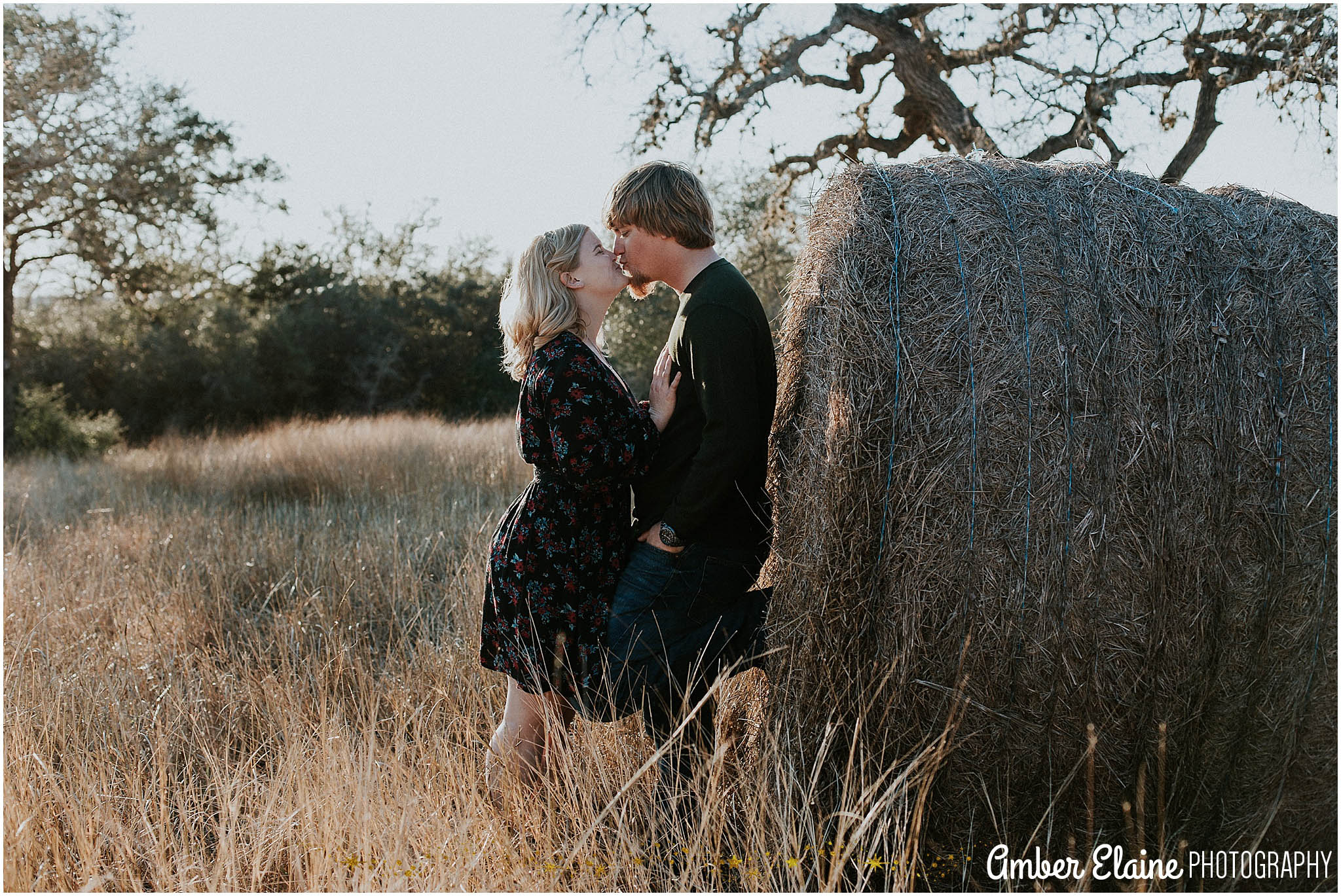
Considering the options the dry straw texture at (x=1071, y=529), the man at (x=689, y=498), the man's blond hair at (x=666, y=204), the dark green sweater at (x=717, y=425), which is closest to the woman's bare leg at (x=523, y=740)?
the man at (x=689, y=498)

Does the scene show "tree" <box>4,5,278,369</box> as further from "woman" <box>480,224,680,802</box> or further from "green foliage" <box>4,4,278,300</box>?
"woman" <box>480,224,680,802</box>

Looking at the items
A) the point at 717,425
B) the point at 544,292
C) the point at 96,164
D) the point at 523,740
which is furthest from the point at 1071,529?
the point at 96,164

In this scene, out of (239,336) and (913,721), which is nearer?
(913,721)

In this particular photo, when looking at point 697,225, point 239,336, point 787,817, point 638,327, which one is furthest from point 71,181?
point 787,817

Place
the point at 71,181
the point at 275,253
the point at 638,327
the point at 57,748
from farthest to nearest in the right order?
the point at 275,253 < the point at 638,327 < the point at 71,181 < the point at 57,748

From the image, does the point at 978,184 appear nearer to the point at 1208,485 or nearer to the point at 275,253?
the point at 1208,485

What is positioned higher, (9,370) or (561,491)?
(9,370)

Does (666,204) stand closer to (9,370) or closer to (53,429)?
(53,429)

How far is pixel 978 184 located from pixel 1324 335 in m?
1.11

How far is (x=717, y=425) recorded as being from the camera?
300 cm

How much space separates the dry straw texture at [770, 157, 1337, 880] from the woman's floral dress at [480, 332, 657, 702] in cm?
60

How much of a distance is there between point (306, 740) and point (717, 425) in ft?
6.36

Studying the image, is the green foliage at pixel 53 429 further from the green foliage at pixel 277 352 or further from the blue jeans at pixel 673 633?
the blue jeans at pixel 673 633

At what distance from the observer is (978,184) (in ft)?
10.3
